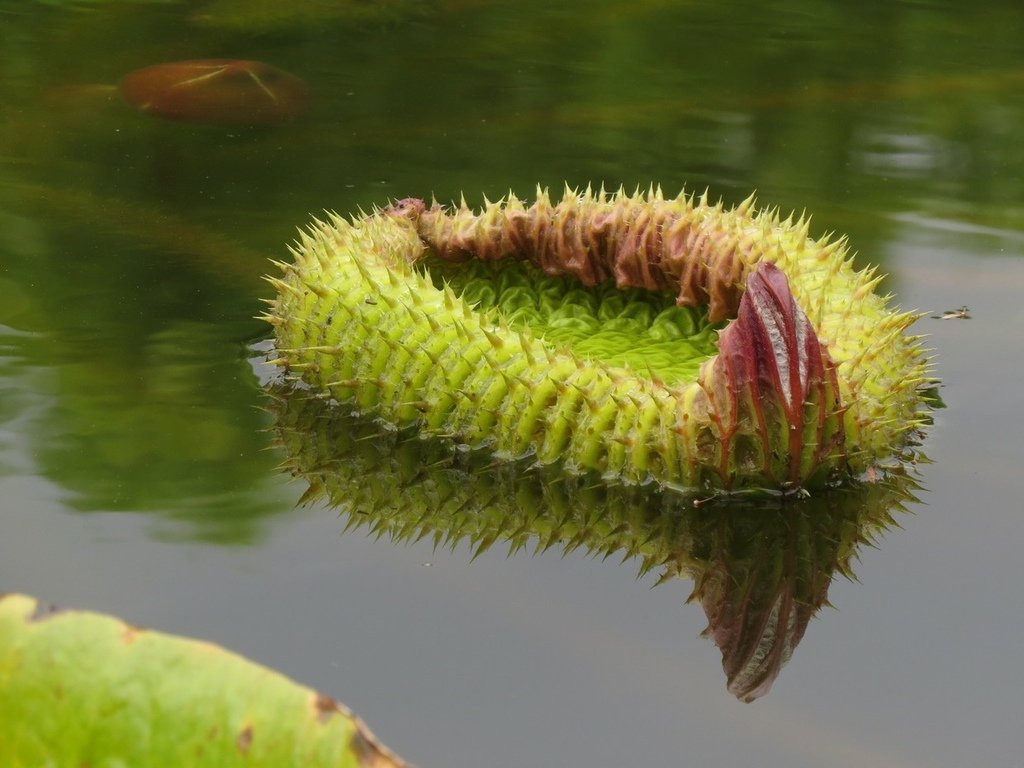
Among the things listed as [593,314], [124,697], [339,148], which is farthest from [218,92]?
[124,697]

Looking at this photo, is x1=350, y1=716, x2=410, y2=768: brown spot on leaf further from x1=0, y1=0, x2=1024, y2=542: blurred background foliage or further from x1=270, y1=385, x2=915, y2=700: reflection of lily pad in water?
x1=0, y1=0, x2=1024, y2=542: blurred background foliage

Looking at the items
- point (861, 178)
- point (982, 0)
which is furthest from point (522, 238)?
point (982, 0)

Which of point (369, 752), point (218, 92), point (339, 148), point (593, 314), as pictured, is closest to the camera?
point (369, 752)

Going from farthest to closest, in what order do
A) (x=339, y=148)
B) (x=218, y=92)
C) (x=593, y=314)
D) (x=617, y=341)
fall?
1. (x=218, y=92)
2. (x=339, y=148)
3. (x=593, y=314)
4. (x=617, y=341)

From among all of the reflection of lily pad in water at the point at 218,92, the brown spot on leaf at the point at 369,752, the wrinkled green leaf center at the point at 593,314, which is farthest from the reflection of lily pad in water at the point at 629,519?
the reflection of lily pad in water at the point at 218,92

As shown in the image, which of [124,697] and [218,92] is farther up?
[124,697]

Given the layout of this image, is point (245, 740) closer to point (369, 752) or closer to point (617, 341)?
point (369, 752)

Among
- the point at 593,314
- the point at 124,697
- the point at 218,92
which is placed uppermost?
the point at 124,697

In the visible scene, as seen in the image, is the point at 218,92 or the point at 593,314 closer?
the point at 593,314
